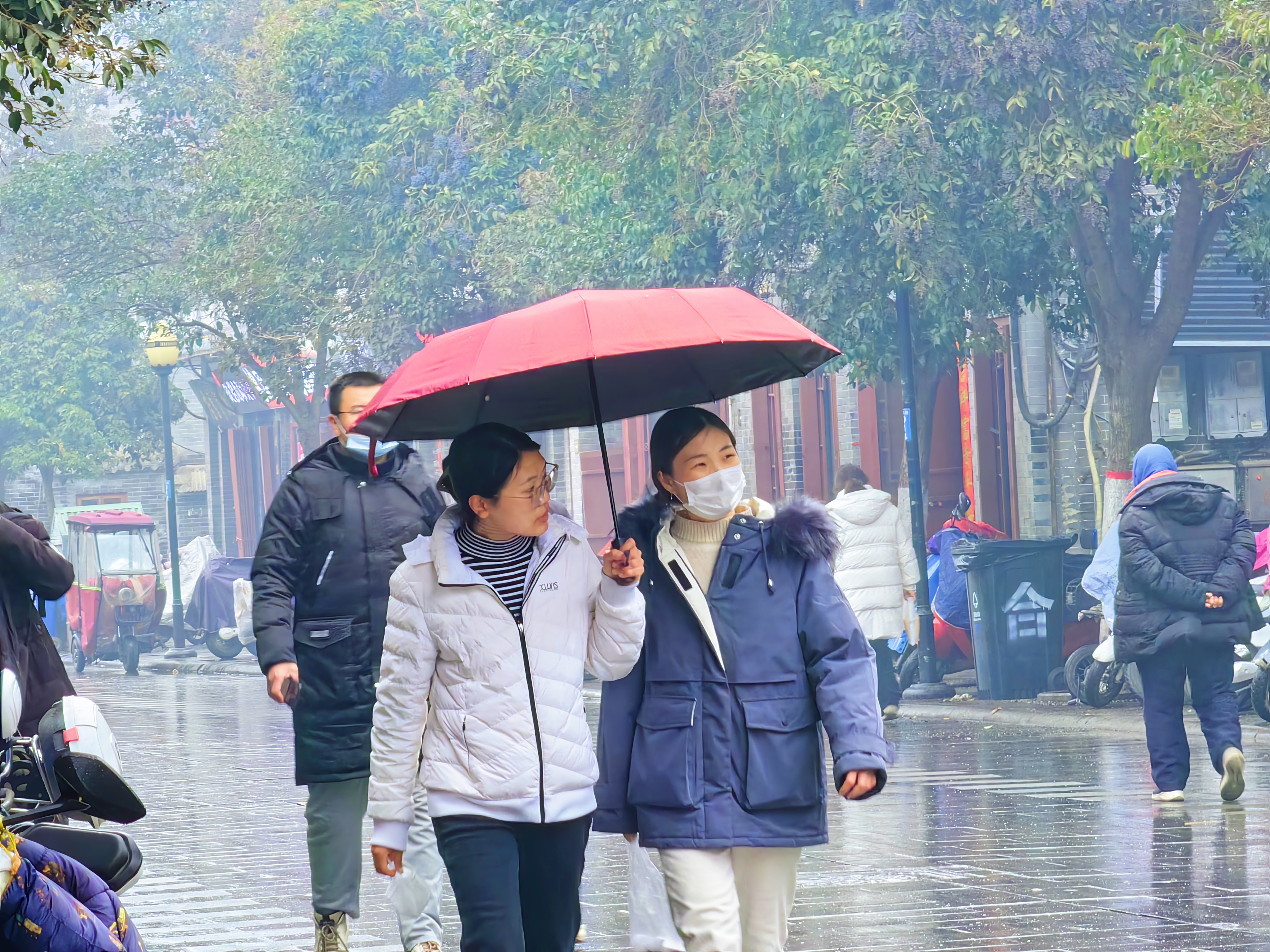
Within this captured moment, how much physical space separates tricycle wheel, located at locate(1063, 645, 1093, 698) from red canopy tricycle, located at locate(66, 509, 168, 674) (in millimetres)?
17944

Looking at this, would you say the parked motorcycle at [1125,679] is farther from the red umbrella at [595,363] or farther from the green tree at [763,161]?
the red umbrella at [595,363]

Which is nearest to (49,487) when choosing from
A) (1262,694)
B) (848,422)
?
(848,422)

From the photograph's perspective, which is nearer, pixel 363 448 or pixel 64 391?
pixel 363 448

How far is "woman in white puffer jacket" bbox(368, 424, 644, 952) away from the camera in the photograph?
4.58 metres

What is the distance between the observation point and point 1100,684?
610 inches

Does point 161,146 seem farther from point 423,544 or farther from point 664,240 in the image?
point 423,544

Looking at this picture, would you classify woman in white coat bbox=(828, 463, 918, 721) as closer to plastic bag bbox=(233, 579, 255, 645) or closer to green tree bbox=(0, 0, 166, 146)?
green tree bbox=(0, 0, 166, 146)

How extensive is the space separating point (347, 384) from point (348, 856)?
1.49 metres

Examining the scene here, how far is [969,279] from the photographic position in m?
18.2

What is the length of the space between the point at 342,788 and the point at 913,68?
11654 millimetres

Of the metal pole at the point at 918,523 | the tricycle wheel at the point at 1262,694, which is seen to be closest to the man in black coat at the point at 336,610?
the tricycle wheel at the point at 1262,694

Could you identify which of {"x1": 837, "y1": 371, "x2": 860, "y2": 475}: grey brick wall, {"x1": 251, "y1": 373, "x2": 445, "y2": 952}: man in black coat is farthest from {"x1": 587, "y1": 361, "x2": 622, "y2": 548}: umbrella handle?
{"x1": 837, "y1": 371, "x2": 860, "y2": 475}: grey brick wall

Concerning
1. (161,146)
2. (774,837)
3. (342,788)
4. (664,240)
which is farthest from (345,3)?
(774,837)

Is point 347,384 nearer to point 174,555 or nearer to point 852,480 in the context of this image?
point 852,480
